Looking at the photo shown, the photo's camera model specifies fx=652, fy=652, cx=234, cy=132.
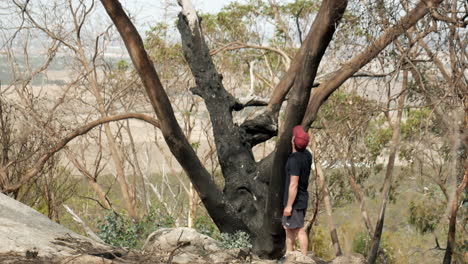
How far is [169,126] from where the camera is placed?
26.0 feet

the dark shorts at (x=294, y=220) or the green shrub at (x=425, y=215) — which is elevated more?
the green shrub at (x=425, y=215)

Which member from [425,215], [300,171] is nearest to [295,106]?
[300,171]

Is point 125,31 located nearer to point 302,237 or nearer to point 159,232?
point 159,232

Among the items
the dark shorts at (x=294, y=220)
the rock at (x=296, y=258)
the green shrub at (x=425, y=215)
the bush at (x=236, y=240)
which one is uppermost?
the green shrub at (x=425, y=215)

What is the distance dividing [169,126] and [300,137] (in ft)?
5.85

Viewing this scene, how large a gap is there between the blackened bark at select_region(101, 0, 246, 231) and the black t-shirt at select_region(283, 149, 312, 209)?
1450 mm

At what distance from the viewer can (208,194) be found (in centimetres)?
841

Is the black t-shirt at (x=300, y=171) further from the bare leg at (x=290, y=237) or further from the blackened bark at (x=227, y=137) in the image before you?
the blackened bark at (x=227, y=137)

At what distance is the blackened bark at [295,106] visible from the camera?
6980mm

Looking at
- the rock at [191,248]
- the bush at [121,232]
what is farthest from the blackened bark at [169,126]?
the bush at [121,232]

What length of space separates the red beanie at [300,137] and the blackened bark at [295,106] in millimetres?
303

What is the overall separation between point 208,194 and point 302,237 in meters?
1.71

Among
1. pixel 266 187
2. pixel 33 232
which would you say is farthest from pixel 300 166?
pixel 33 232

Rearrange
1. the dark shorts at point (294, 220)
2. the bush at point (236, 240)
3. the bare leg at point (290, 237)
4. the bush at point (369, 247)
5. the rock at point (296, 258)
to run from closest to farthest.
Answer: the rock at point (296, 258) → the dark shorts at point (294, 220) → the bare leg at point (290, 237) → the bush at point (236, 240) → the bush at point (369, 247)
